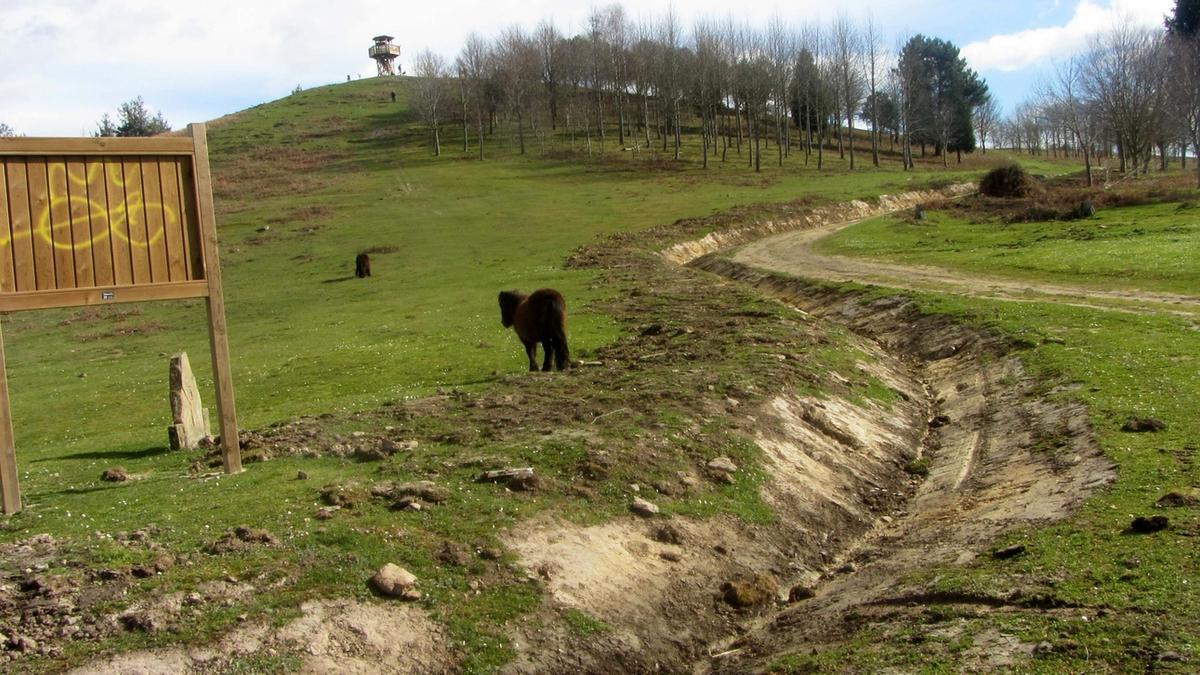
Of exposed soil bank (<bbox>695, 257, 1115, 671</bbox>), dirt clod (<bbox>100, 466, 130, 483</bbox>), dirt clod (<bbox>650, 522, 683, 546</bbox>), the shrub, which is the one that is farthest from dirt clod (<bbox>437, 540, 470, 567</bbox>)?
the shrub

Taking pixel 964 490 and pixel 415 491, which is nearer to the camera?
pixel 415 491

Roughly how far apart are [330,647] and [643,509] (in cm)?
419

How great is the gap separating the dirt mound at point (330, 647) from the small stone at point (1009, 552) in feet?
18.2

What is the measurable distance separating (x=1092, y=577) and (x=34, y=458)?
51.1 feet

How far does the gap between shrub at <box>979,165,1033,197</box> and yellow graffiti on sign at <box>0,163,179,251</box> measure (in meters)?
54.8

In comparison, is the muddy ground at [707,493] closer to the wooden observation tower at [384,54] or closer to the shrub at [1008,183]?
the shrub at [1008,183]

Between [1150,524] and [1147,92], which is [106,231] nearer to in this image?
[1150,524]

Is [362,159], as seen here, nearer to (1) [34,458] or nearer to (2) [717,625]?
(1) [34,458]

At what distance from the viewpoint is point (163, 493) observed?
10.7 m

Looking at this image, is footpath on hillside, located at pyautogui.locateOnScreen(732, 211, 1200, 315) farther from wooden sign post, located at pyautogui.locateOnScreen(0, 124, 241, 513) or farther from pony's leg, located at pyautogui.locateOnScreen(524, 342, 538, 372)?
wooden sign post, located at pyautogui.locateOnScreen(0, 124, 241, 513)

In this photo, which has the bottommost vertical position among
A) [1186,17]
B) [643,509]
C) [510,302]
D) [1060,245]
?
[643,509]

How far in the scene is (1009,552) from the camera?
912 centimetres

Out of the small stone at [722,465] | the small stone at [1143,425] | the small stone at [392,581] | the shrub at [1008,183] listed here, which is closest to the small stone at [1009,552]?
the small stone at [722,465]

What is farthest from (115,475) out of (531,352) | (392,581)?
(531,352)
